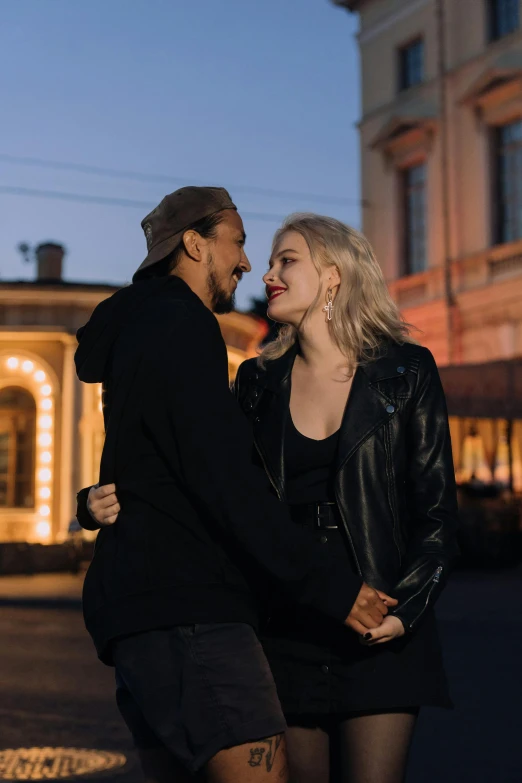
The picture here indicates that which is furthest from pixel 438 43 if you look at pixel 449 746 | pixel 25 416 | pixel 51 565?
pixel 449 746

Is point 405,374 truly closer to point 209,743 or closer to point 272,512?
point 272,512

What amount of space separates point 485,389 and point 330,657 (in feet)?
47.3

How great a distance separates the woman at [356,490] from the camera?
114 inches

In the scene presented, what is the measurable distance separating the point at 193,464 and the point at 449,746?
4.30 m

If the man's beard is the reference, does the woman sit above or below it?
below

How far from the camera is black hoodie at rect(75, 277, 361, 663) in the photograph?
2.47 metres

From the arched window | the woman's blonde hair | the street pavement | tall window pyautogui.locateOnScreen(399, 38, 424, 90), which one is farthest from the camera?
tall window pyautogui.locateOnScreen(399, 38, 424, 90)

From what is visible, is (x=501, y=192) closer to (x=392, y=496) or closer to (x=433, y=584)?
(x=392, y=496)

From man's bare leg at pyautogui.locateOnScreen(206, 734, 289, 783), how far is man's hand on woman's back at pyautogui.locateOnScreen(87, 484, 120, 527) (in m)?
0.55

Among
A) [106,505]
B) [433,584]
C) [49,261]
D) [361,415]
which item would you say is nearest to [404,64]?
[49,261]

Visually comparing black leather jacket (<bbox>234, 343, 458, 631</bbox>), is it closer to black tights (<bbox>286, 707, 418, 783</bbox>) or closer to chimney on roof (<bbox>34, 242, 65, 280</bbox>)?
black tights (<bbox>286, 707, 418, 783</bbox>)

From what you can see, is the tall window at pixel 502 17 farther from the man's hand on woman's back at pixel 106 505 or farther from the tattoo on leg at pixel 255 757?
the tattoo on leg at pixel 255 757

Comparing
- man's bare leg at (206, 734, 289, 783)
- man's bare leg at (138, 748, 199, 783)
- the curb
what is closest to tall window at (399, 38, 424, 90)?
the curb

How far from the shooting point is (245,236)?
282 cm
